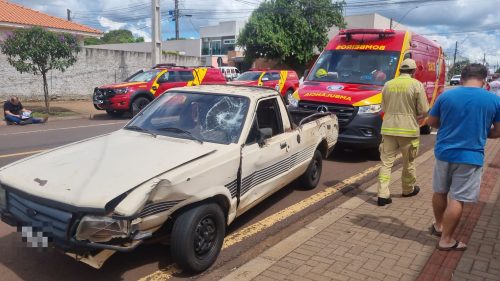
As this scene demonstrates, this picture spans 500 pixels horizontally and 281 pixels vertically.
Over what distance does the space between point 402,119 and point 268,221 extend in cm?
219

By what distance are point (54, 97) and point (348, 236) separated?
19.9m

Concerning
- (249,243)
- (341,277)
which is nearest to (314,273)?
(341,277)

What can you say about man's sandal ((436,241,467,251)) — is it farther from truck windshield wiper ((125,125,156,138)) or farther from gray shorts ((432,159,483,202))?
truck windshield wiper ((125,125,156,138))

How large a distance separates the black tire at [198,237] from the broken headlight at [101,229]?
0.49 m

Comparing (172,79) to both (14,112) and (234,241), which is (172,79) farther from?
(234,241)

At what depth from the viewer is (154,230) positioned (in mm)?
3320

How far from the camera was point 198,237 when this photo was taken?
141 inches

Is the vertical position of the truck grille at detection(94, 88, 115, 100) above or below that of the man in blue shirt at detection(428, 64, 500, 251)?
below

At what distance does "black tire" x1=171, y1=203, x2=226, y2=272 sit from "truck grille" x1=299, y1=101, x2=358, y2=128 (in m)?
4.52

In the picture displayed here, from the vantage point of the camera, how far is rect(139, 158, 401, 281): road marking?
368 cm

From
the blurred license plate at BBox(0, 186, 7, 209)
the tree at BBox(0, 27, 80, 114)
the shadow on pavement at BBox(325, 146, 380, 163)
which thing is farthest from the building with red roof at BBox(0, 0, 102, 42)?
the blurred license plate at BBox(0, 186, 7, 209)

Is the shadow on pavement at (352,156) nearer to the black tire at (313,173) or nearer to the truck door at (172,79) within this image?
the black tire at (313,173)

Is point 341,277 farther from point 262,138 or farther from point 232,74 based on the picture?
point 232,74

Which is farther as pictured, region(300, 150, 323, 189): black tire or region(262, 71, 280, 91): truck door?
region(262, 71, 280, 91): truck door
